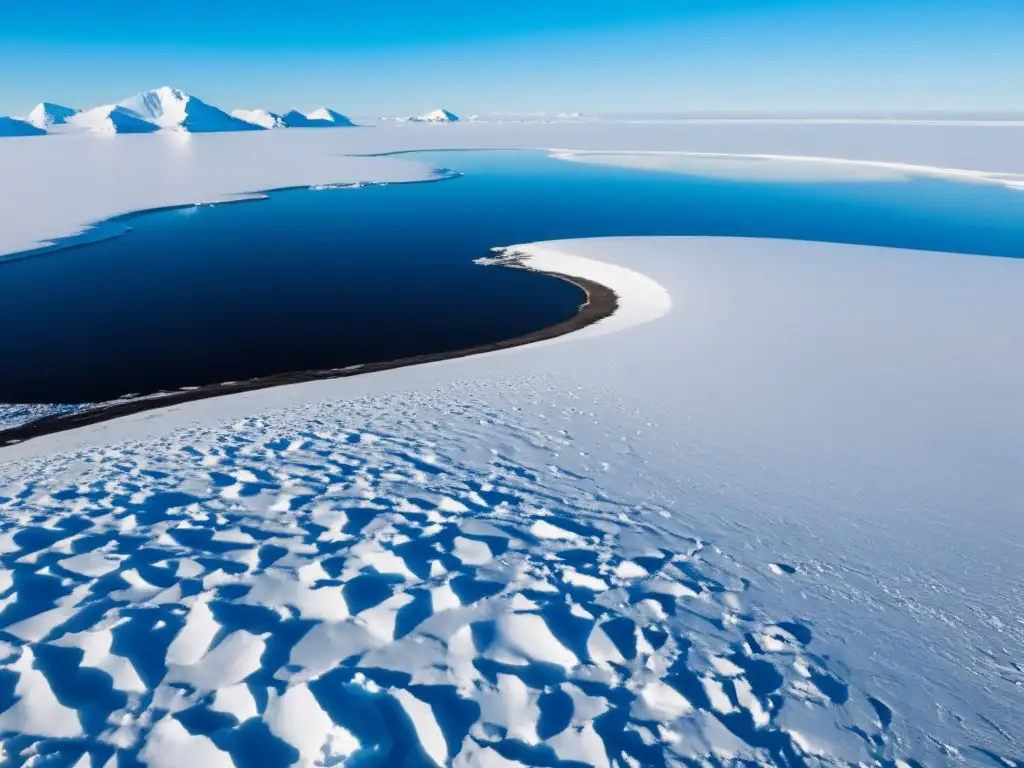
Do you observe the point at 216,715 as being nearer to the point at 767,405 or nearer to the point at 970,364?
the point at 767,405

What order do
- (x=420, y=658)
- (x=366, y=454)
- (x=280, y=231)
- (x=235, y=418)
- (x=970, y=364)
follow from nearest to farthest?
(x=420, y=658), (x=366, y=454), (x=235, y=418), (x=970, y=364), (x=280, y=231)

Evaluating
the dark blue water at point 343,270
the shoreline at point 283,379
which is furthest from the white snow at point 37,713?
the dark blue water at point 343,270

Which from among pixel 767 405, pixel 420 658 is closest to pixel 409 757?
pixel 420 658

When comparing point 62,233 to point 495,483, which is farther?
point 62,233

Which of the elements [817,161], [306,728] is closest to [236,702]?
[306,728]

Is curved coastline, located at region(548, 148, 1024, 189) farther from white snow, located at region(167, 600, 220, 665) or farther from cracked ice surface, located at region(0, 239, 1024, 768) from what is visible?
white snow, located at region(167, 600, 220, 665)

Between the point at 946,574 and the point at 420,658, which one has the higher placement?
the point at 420,658

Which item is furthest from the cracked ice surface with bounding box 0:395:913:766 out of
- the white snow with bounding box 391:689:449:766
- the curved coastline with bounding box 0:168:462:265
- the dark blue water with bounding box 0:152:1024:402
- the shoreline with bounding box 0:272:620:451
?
the curved coastline with bounding box 0:168:462:265

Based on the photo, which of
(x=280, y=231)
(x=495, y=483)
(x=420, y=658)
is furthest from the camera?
(x=280, y=231)
